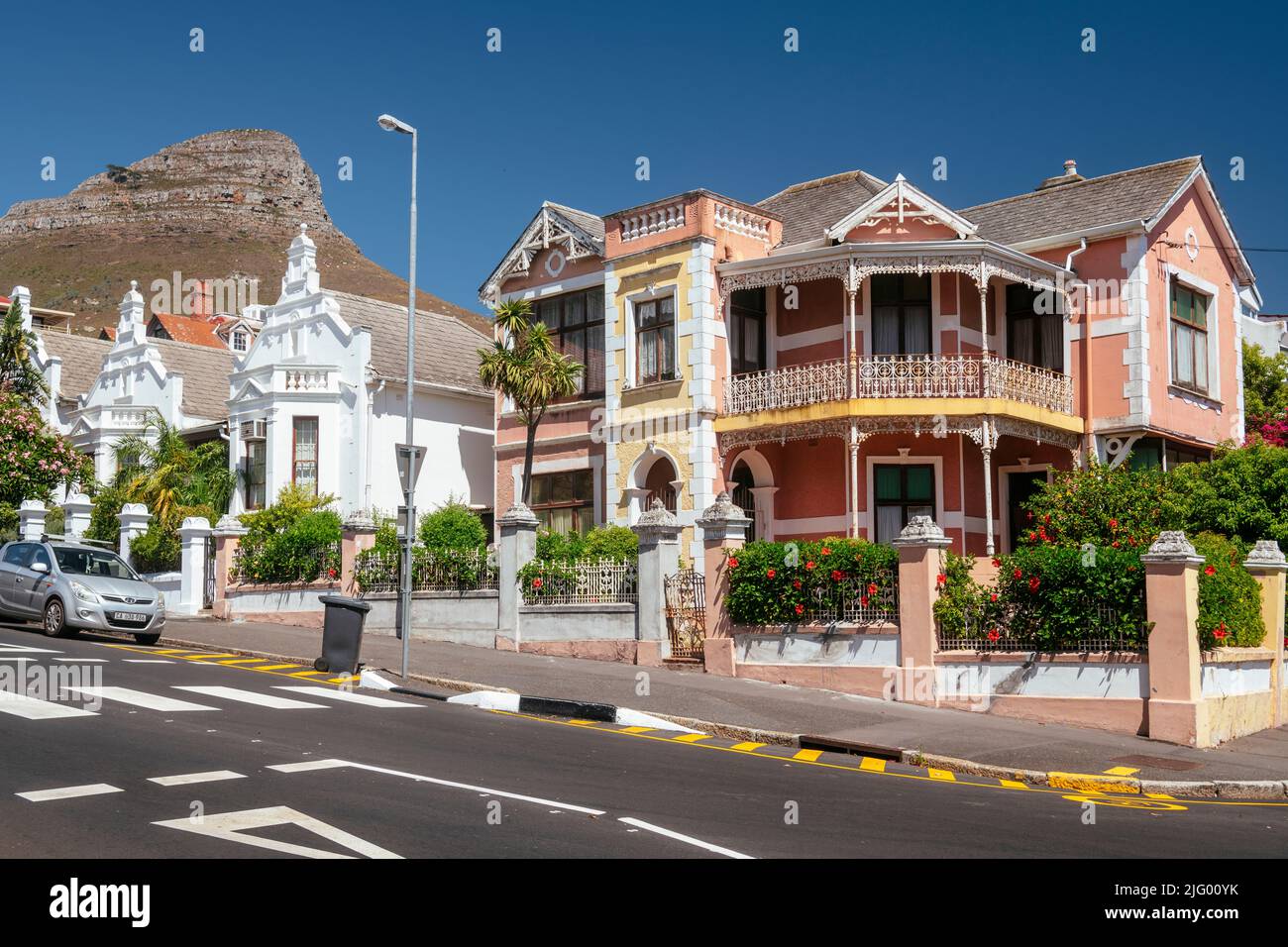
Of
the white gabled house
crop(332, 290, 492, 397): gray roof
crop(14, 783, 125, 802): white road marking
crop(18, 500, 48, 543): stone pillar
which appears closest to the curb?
crop(14, 783, 125, 802): white road marking

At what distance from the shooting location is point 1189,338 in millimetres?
25062

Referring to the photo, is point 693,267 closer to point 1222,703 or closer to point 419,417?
point 419,417

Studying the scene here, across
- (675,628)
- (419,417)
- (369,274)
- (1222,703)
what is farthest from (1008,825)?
(369,274)

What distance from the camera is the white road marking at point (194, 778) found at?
9.27 m

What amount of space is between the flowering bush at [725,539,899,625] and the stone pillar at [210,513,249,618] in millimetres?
12265

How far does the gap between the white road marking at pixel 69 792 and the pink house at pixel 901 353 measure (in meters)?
14.7

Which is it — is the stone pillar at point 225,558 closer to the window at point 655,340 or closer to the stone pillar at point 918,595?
the window at point 655,340

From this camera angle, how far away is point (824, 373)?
74.6 ft

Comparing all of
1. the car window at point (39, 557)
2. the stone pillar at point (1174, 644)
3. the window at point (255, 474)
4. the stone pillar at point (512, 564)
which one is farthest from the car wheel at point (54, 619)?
the stone pillar at point (1174, 644)

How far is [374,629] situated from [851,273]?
10.7 meters

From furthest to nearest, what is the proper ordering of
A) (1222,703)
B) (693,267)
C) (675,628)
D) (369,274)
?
(369,274)
(693,267)
(675,628)
(1222,703)

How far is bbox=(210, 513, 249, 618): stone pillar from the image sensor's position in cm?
2564

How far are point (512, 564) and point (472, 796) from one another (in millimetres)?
11624

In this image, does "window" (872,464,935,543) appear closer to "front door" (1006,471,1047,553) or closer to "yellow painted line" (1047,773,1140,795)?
"front door" (1006,471,1047,553)
